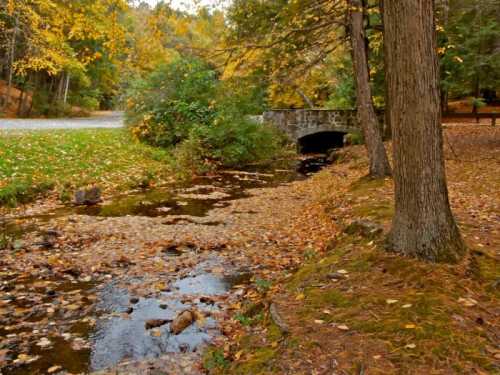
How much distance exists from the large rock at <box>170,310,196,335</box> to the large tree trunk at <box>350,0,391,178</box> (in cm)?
776

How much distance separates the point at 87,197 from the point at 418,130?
A: 29.9 ft

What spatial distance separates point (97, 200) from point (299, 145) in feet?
54.9

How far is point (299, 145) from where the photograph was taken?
27.1m

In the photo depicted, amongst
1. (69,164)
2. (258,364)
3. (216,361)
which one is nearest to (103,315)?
(216,361)

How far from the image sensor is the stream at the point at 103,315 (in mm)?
4715

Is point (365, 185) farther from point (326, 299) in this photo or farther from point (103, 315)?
point (103, 315)

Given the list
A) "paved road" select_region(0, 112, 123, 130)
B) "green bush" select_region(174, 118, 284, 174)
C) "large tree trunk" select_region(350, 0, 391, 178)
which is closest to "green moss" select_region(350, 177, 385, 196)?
"large tree trunk" select_region(350, 0, 391, 178)

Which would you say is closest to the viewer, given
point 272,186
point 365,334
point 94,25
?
point 365,334

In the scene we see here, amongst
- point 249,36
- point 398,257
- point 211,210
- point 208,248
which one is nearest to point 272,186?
point 211,210

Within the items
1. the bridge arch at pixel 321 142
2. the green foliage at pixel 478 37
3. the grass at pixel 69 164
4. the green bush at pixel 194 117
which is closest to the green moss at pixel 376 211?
the grass at pixel 69 164

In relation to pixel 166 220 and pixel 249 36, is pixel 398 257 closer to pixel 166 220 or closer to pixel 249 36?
pixel 166 220

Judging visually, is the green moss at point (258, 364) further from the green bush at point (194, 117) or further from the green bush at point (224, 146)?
the green bush at point (194, 117)

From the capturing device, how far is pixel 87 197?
465 inches

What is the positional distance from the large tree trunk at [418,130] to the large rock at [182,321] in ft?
8.43
